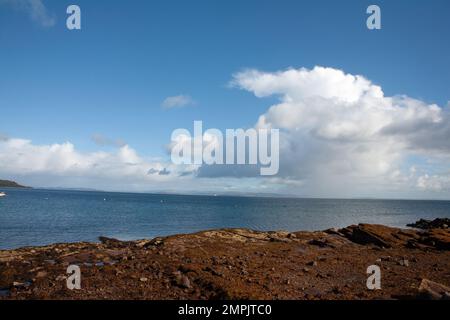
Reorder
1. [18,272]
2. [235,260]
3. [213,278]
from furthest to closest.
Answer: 1. [235,260]
2. [18,272]
3. [213,278]

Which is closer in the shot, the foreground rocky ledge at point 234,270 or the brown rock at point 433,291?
the brown rock at point 433,291

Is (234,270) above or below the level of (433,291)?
below

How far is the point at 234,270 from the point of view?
80.2ft

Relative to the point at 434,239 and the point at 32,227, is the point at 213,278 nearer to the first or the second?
the point at 434,239

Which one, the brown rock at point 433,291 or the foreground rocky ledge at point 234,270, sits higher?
the brown rock at point 433,291

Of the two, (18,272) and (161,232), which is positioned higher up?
(18,272)

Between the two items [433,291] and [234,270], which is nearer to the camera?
[433,291]

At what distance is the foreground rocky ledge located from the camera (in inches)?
766

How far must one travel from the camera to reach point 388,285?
72.8 ft

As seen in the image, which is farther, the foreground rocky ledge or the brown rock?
the foreground rocky ledge

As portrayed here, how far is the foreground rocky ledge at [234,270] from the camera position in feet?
63.9
